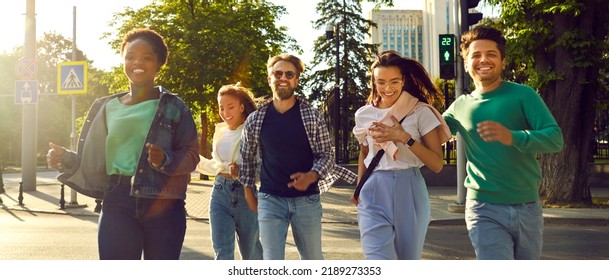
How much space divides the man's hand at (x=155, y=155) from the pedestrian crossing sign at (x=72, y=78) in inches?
427

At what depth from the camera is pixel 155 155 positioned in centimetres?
297

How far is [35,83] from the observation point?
1606 centimetres

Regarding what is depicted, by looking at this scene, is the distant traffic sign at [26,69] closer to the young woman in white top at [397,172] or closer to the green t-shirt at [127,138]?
the green t-shirt at [127,138]

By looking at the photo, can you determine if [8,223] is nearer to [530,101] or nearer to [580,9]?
[530,101]

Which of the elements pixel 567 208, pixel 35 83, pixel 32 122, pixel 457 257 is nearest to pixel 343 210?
pixel 567 208

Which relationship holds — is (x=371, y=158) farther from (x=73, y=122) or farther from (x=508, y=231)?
(x=73, y=122)

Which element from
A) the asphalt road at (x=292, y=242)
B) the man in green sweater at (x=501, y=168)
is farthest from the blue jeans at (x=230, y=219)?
the asphalt road at (x=292, y=242)

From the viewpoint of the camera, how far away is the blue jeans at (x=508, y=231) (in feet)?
10.9

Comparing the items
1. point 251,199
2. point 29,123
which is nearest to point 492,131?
point 251,199

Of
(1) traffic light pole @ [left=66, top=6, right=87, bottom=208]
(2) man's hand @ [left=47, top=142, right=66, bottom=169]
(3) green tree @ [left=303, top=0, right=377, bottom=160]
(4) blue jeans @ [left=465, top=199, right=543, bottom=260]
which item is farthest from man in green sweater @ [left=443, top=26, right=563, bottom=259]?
(3) green tree @ [left=303, top=0, right=377, bottom=160]

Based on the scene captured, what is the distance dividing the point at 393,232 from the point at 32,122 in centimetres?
1638

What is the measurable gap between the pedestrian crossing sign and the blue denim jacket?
411 inches
